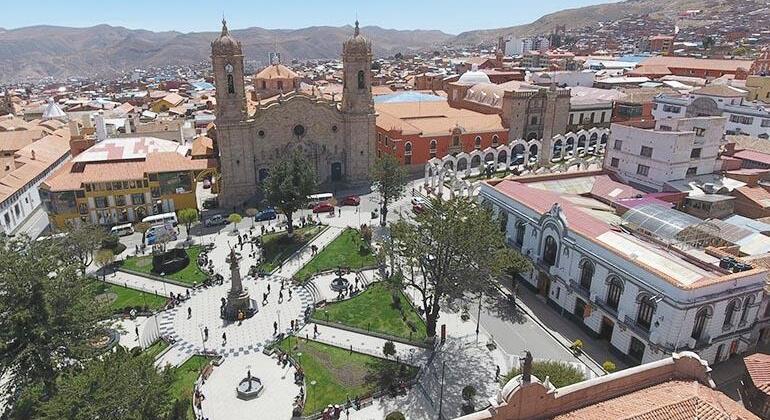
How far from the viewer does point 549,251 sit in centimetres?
3094

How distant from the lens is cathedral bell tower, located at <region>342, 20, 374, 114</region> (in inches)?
2037

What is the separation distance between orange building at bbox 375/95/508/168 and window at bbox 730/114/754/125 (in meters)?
25.1

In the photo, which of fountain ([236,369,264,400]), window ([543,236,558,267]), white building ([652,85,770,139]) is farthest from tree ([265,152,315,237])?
white building ([652,85,770,139])

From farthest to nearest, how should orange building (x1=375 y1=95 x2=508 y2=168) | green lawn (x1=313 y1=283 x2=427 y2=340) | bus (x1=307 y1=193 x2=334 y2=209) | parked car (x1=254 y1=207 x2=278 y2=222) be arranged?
orange building (x1=375 y1=95 x2=508 y2=168), bus (x1=307 y1=193 x2=334 y2=209), parked car (x1=254 y1=207 x2=278 y2=222), green lawn (x1=313 y1=283 x2=427 y2=340)

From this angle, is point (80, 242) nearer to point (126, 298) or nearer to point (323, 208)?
point (126, 298)

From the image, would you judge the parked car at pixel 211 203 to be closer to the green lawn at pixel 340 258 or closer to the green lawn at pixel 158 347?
the green lawn at pixel 340 258

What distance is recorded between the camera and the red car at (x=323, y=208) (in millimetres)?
47906

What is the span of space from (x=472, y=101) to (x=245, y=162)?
38.3 m

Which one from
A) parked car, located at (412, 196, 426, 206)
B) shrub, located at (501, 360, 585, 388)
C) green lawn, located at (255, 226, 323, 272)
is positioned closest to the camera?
shrub, located at (501, 360, 585, 388)

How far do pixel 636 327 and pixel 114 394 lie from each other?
23284 mm

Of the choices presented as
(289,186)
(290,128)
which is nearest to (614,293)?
(289,186)

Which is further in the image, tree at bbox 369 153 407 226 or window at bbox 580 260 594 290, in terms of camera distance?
tree at bbox 369 153 407 226

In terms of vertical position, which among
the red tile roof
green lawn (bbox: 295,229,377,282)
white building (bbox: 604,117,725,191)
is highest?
white building (bbox: 604,117,725,191)

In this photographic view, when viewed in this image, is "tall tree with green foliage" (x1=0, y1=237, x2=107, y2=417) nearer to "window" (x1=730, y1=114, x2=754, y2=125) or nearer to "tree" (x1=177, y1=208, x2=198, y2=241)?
"tree" (x1=177, y1=208, x2=198, y2=241)
